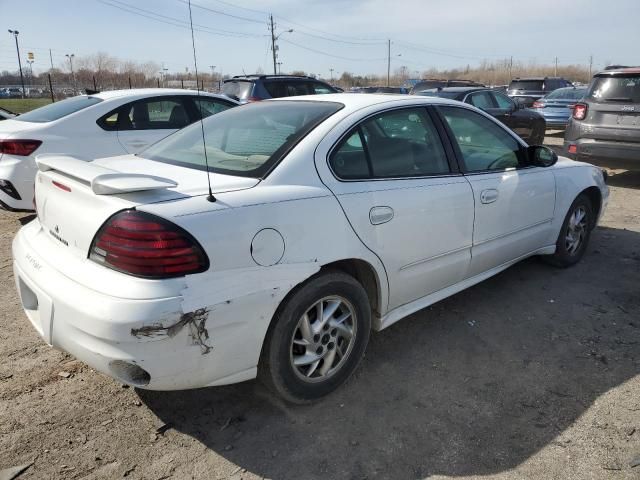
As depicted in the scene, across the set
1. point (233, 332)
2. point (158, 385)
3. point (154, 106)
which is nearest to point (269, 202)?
point (233, 332)

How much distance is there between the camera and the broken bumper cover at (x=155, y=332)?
79.1 inches

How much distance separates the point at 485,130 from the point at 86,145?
445 cm

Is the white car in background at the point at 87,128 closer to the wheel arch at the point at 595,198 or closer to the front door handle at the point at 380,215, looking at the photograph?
the front door handle at the point at 380,215

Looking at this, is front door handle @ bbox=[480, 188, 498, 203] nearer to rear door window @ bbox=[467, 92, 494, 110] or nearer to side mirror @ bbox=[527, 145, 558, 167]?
side mirror @ bbox=[527, 145, 558, 167]

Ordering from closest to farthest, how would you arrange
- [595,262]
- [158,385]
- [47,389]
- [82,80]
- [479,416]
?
[158,385] < [479,416] < [47,389] < [595,262] < [82,80]

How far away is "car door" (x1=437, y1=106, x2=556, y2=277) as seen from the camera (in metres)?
3.42

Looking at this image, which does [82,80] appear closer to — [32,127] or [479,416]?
[32,127]

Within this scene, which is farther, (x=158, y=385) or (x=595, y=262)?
(x=595, y=262)

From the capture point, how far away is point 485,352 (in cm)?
322

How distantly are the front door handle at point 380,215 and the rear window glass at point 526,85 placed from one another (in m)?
19.0

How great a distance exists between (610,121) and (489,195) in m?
5.60

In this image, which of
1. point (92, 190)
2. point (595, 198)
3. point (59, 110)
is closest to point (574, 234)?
point (595, 198)

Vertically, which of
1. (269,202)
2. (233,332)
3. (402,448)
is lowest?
(402,448)

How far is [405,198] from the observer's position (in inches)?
113
